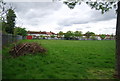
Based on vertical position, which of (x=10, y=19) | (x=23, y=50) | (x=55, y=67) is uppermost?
(x=10, y=19)

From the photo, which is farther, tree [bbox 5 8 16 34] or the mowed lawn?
tree [bbox 5 8 16 34]

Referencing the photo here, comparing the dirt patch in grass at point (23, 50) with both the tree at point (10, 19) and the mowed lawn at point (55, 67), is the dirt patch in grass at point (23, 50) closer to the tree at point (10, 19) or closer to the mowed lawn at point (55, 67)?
the mowed lawn at point (55, 67)

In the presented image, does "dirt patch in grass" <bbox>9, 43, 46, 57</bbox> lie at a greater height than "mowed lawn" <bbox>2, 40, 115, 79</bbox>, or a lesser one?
greater

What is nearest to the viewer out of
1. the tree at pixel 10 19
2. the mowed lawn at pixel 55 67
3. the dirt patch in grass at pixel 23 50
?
the mowed lawn at pixel 55 67

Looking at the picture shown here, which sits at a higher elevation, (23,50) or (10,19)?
(10,19)

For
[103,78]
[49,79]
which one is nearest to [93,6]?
[103,78]

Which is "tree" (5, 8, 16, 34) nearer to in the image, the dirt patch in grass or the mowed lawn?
the dirt patch in grass

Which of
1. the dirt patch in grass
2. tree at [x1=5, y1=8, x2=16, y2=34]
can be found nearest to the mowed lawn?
the dirt patch in grass

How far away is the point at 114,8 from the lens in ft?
16.1

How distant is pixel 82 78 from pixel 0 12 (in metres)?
11.4

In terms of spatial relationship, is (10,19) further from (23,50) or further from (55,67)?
(55,67)

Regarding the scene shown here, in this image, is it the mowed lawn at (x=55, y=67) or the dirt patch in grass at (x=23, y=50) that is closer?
the mowed lawn at (x=55, y=67)

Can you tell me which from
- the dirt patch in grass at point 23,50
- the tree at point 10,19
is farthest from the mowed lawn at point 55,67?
the tree at point 10,19

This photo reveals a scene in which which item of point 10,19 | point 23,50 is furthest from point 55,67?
point 10,19
